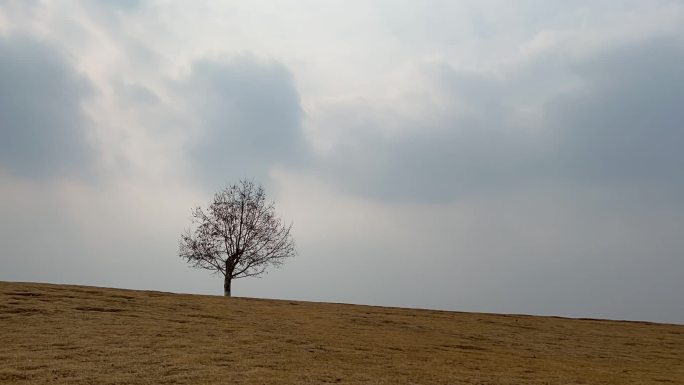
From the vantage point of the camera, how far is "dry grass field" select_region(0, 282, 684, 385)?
14.6 metres

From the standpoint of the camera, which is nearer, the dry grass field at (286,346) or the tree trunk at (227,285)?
the dry grass field at (286,346)

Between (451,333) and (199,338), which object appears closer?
(199,338)

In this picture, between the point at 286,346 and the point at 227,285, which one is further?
the point at 227,285

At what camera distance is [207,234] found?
48625 mm

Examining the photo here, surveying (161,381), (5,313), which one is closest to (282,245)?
(5,313)

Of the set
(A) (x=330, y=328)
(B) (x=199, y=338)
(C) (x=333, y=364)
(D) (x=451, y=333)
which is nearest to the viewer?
(C) (x=333, y=364)

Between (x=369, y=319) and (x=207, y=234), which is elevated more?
(x=207, y=234)

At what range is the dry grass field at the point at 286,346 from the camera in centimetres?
1455

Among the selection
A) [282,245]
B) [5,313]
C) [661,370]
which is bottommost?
[661,370]

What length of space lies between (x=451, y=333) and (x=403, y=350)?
799 centimetres

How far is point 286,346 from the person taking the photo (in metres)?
19.0

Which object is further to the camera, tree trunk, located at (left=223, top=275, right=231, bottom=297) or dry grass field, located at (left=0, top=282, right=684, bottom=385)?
tree trunk, located at (left=223, top=275, right=231, bottom=297)

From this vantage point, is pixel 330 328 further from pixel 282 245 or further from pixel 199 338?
pixel 282 245

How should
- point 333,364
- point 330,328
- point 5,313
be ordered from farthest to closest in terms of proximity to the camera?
point 330,328 < point 5,313 < point 333,364
